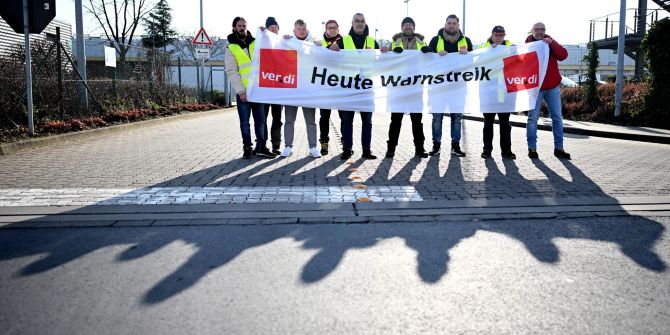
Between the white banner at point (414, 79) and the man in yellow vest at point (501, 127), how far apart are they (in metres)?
0.13

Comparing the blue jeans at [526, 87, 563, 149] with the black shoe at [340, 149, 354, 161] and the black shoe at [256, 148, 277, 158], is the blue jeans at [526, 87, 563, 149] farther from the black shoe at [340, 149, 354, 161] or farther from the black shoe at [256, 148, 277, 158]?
the black shoe at [256, 148, 277, 158]

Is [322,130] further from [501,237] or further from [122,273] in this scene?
[122,273]

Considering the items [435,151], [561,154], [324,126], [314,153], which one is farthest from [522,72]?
[314,153]

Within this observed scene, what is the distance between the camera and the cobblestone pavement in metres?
6.30

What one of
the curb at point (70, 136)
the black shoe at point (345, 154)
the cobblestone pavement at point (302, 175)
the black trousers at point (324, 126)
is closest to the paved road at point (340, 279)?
the cobblestone pavement at point (302, 175)

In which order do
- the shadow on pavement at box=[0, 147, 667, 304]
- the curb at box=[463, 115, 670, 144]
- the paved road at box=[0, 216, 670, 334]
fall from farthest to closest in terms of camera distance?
1. the curb at box=[463, 115, 670, 144]
2. the shadow on pavement at box=[0, 147, 667, 304]
3. the paved road at box=[0, 216, 670, 334]

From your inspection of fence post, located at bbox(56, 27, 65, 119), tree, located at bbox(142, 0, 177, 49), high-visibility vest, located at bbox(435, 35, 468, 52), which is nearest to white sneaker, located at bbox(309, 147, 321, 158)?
high-visibility vest, located at bbox(435, 35, 468, 52)

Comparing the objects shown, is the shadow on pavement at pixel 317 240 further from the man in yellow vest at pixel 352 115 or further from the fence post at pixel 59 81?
the fence post at pixel 59 81

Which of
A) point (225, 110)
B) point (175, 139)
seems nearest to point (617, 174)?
point (175, 139)

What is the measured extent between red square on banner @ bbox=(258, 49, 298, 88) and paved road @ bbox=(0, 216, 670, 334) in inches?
182

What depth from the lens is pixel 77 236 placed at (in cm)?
466

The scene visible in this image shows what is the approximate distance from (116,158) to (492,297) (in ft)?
24.7

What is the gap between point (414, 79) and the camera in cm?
950

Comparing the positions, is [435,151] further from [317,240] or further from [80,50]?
[80,50]
